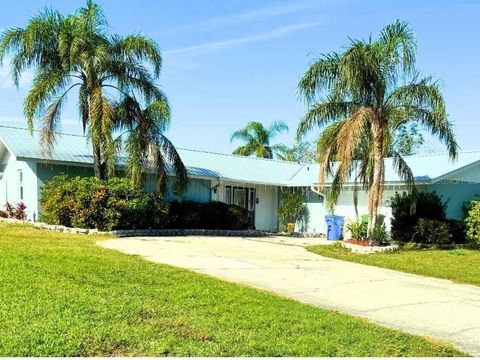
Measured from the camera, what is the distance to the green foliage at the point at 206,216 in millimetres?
21625

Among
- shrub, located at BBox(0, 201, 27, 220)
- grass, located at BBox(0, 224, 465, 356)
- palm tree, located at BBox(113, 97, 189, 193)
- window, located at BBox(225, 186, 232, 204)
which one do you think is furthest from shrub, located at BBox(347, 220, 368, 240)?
shrub, located at BBox(0, 201, 27, 220)

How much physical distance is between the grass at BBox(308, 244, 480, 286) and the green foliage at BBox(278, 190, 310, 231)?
7258mm

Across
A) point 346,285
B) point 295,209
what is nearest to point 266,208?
point 295,209

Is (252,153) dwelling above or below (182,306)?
above

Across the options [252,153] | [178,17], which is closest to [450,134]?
[178,17]

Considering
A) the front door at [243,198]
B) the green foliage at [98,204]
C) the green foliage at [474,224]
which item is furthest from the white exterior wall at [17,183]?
the green foliage at [474,224]

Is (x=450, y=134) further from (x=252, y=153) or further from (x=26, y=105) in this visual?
(x=252, y=153)

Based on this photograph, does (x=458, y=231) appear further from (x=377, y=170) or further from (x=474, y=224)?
(x=377, y=170)

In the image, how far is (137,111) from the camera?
19.5m

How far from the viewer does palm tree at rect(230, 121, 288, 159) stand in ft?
130

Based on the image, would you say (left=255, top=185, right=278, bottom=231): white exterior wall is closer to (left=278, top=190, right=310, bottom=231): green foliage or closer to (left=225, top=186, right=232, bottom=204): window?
(left=278, top=190, right=310, bottom=231): green foliage

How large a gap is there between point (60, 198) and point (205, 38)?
7.83m

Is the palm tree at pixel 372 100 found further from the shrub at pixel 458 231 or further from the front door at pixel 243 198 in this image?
the front door at pixel 243 198

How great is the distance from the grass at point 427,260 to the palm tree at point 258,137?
22.0 meters
